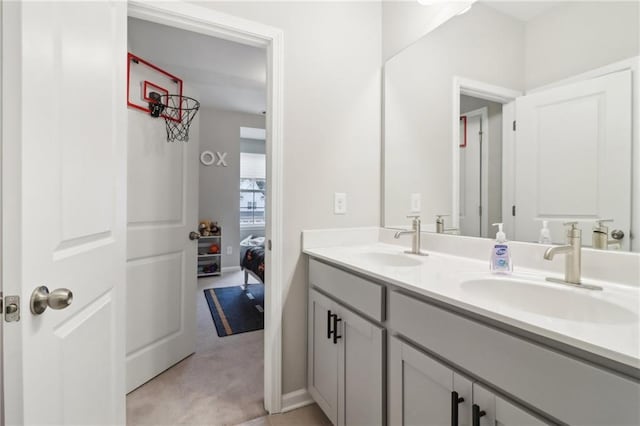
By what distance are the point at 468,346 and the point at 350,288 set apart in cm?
55

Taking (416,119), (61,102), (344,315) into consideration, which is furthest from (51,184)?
(416,119)

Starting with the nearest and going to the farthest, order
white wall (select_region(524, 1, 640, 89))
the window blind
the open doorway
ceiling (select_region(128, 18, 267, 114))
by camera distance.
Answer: white wall (select_region(524, 1, 640, 89)) < the open doorway < ceiling (select_region(128, 18, 267, 114)) < the window blind

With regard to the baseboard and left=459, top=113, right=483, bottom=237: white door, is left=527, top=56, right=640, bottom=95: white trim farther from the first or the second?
the baseboard

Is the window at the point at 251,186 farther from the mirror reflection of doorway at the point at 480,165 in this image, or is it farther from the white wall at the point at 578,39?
the white wall at the point at 578,39

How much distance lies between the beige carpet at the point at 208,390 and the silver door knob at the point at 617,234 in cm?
174

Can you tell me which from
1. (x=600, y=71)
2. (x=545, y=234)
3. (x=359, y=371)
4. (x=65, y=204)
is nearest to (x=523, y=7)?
(x=600, y=71)

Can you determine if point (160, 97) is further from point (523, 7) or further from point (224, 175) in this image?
point (224, 175)

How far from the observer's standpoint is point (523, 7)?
1.18m

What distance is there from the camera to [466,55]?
1.41 m

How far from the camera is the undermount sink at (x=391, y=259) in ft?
4.86

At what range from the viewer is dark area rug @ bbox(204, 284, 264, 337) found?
2.73 metres

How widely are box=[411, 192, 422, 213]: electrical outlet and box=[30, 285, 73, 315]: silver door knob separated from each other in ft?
5.12

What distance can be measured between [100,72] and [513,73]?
155cm

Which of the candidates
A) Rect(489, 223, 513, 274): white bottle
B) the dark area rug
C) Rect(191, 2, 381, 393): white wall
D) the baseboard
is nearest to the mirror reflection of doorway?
Rect(489, 223, 513, 274): white bottle
